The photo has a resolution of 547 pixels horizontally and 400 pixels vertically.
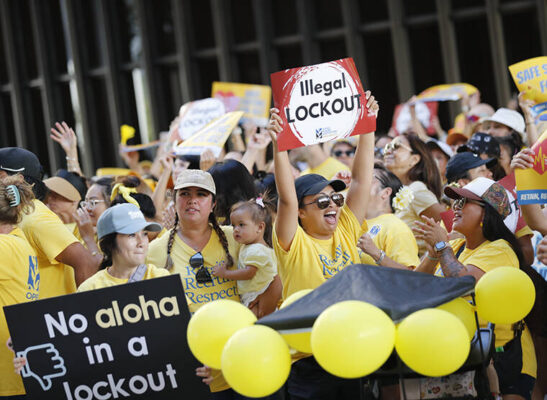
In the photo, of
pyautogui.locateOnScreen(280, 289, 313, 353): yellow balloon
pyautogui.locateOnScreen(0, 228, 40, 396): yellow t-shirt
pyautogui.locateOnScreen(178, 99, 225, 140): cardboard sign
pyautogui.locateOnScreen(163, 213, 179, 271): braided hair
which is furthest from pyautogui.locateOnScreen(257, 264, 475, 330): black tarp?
pyautogui.locateOnScreen(178, 99, 225, 140): cardboard sign

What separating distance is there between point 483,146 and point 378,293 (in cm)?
372

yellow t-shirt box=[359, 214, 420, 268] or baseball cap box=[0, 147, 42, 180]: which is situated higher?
baseball cap box=[0, 147, 42, 180]

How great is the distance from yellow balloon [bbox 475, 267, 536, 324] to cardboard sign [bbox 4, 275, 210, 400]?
4.63 feet

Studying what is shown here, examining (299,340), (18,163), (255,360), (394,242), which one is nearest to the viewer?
(255,360)

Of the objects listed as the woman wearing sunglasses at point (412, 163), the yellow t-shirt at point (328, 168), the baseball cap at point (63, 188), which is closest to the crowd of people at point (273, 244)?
the baseball cap at point (63, 188)

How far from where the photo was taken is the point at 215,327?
3592mm

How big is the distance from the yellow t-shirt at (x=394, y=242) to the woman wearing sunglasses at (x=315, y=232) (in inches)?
20.1

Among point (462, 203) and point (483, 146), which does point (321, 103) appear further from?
point (483, 146)

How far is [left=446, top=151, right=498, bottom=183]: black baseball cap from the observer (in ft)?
20.4

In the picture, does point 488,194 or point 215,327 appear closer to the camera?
point 215,327

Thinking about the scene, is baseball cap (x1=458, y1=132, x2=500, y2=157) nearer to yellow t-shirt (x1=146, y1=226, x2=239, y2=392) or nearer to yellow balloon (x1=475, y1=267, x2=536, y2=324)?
yellow t-shirt (x1=146, y1=226, x2=239, y2=392)

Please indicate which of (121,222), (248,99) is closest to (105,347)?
(121,222)

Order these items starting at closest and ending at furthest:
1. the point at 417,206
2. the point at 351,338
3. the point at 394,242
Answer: the point at 351,338, the point at 394,242, the point at 417,206

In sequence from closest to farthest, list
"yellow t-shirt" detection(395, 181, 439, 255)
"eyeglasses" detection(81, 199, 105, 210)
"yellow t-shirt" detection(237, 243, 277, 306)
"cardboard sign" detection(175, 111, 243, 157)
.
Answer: "yellow t-shirt" detection(237, 243, 277, 306) < "yellow t-shirt" detection(395, 181, 439, 255) < "eyeglasses" detection(81, 199, 105, 210) < "cardboard sign" detection(175, 111, 243, 157)
